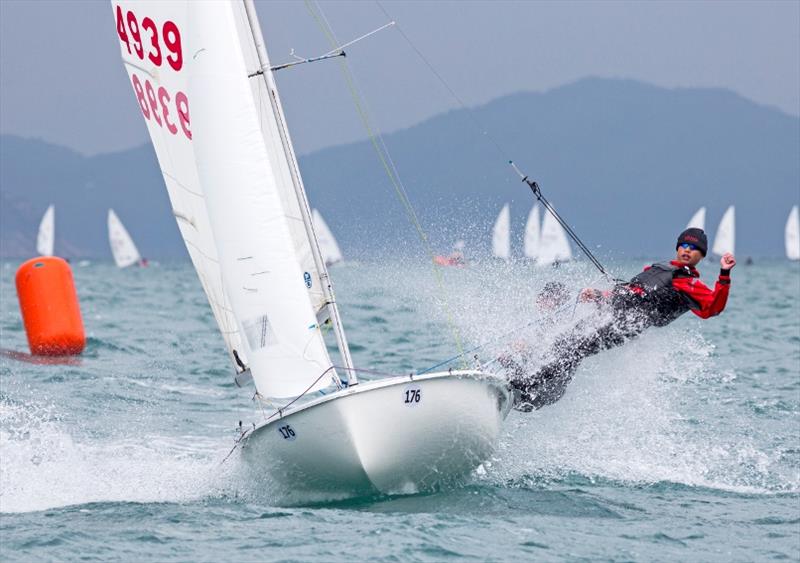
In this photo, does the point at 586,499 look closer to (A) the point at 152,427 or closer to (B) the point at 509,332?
(B) the point at 509,332

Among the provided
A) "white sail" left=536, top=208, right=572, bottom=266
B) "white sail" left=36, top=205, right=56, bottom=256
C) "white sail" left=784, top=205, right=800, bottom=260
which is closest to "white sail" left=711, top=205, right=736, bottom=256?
"white sail" left=784, top=205, right=800, bottom=260

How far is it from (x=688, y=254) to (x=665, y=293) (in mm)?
298

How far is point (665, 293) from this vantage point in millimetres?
8055

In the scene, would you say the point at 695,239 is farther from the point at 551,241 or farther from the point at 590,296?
the point at 551,241

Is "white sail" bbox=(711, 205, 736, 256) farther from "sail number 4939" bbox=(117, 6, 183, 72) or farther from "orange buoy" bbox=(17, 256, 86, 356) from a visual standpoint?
"sail number 4939" bbox=(117, 6, 183, 72)

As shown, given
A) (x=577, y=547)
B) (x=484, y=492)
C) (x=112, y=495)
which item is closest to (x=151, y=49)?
(x=112, y=495)

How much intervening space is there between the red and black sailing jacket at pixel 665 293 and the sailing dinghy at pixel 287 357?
1.32 meters

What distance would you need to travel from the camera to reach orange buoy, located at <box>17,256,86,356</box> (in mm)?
13852

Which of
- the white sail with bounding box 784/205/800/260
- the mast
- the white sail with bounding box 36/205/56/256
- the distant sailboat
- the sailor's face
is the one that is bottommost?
the white sail with bounding box 784/205/800/260

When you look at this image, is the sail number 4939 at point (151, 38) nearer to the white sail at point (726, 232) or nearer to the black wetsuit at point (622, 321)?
the black wetsuit at point (622, 321)

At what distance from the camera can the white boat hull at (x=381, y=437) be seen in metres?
6.63

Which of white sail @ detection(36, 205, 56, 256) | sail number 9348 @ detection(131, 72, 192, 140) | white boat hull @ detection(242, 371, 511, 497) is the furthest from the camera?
white sail @ detection(36, 205, 56, 256)

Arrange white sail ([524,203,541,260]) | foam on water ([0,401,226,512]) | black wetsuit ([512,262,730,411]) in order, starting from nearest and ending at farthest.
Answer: foam on water ([0,401,226,512]), black wetsuit ([512,262,730,411]), white sail ([524,203,541,260])

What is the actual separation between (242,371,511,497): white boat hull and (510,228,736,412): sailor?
0.83m
